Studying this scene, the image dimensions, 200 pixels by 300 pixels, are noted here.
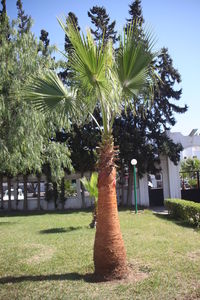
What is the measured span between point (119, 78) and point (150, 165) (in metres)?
15.3

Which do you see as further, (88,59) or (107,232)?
(107,232)

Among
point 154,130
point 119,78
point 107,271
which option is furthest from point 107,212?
point 154,130

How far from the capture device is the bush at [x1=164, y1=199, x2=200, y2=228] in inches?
440

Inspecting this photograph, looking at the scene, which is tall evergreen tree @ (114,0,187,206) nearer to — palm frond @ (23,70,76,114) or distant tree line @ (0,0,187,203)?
distant tree line @ (0,0,187,203)

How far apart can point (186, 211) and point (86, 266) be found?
750cm

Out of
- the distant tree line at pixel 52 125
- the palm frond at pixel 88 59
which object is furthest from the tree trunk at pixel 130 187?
the palm frond at pixel 88 59

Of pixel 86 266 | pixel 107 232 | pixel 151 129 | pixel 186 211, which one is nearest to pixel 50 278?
pixel 86 266

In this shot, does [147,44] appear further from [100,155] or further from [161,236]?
[161,236]

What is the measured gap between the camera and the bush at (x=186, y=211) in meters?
11.2

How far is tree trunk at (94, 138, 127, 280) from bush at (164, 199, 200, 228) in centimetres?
662

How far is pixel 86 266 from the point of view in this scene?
5.86 meters

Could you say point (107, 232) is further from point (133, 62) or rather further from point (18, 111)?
point (18, 111)

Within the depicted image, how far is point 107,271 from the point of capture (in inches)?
196

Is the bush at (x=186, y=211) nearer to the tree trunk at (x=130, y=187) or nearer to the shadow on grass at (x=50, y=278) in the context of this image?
the tree trunk at (x=130, y=187)
